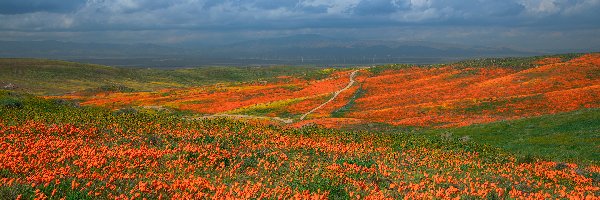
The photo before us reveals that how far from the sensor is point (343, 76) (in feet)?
350

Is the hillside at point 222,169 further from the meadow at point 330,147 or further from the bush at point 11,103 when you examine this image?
the bush at point 11,103

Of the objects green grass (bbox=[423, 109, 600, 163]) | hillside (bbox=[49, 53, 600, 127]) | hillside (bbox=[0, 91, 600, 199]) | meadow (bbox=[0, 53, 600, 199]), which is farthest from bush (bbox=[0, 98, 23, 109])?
green grass (bbox=[423, 109, 600, 163])

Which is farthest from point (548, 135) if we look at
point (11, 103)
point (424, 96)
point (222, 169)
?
point (11, 103)

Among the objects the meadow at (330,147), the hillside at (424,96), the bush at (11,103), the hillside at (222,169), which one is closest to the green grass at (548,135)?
the meadow at (330,147)

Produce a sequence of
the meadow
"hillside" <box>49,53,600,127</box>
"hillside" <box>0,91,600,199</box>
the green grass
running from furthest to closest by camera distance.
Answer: "hillside" <box>49,53,600,127</box> → the green grass → the meadow → "hillside" <box>0,91,600,199</box>

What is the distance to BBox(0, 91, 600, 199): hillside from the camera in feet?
37.3

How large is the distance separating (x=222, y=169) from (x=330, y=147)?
773 centimetres

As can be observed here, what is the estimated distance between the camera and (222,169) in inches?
612

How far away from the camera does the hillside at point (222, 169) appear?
11.4m

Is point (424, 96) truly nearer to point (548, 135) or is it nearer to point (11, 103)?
point (548, 135)

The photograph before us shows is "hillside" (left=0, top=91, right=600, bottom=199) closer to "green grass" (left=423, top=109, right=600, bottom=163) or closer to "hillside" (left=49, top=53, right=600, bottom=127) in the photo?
"green grass" (left=423, top=109, right=600, bottom=163)

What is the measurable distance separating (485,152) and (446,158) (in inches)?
241

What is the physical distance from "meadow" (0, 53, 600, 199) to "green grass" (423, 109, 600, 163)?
6.2 inches

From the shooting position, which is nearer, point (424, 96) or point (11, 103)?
point (11, 103)
